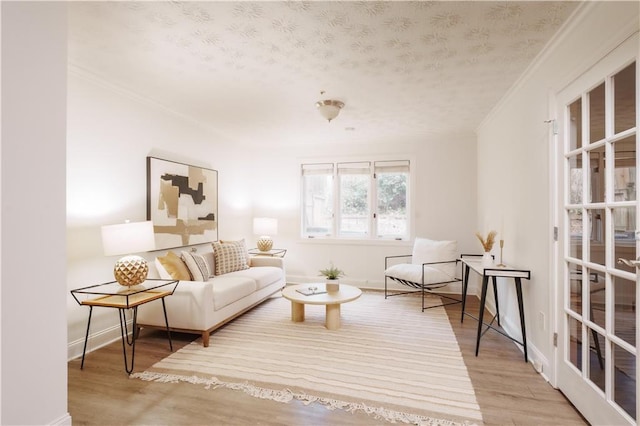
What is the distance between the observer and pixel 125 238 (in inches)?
104

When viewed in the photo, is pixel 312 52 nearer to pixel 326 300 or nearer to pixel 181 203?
pixel 326 300

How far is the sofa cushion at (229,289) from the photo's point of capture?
3.19m

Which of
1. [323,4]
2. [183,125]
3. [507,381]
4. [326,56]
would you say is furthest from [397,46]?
[183,125]

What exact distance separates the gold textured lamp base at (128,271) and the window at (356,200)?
3259 mm

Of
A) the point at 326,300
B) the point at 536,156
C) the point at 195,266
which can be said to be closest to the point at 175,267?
the point at 195,266

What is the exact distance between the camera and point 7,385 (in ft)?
4.61

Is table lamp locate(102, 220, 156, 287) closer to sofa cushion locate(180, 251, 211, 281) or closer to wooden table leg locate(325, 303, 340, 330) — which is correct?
sofa cushion locate(180, 251, 211, 281)

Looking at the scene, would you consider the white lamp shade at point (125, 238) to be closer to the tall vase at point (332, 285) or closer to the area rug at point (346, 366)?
the area rug at point (346, 366)

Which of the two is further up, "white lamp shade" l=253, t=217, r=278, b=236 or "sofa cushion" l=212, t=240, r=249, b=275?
"white lamp shade" l=253, t=217, r=278, b=236

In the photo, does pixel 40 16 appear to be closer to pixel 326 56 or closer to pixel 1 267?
pixel 1 267

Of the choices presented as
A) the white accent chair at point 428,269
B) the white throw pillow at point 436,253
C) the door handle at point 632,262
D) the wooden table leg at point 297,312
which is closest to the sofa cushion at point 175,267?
the wooden table leg at point 297,312

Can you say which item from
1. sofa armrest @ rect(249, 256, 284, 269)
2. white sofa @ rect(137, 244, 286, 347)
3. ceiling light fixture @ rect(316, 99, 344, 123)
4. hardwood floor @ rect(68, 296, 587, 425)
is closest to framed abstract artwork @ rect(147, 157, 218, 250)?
white sofa @ rect(137, 244, 286, 347)

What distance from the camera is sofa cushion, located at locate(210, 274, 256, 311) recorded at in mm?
3187

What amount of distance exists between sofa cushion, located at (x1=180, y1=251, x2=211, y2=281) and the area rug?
614 millimetres
